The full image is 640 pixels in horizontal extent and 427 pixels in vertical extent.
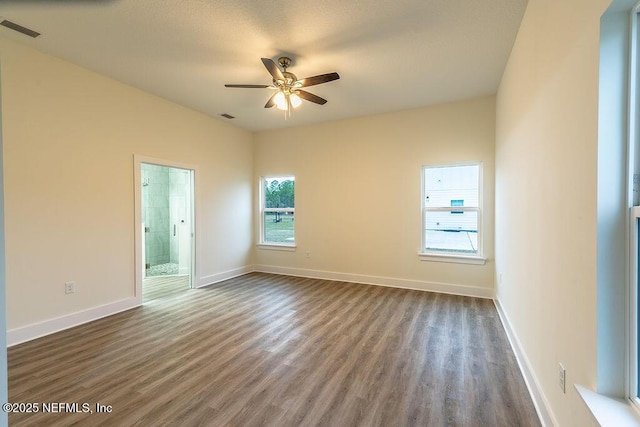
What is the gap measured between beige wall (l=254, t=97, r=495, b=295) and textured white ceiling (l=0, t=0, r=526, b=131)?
66 centimetres

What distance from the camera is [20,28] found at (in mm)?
2465

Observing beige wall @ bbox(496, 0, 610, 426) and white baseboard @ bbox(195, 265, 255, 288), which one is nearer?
beige wall @ bbox(496, 0, 610, 426)

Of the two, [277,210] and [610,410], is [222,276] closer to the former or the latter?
[277,210]

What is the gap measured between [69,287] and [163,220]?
343 centimetres

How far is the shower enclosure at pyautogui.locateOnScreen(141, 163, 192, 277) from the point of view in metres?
5.96

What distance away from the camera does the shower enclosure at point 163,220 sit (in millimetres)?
5962

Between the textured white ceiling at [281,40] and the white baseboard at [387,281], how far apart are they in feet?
9.22

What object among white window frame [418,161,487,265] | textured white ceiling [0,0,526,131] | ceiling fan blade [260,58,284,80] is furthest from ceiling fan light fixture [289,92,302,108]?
white window frame [418,161,487,265]

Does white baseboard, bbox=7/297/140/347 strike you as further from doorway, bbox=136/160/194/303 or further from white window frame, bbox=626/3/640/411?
white window frame, bbox=626/3/640/411

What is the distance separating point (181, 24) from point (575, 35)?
109 inches

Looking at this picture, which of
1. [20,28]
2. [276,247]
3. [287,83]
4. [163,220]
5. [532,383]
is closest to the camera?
[532,383]

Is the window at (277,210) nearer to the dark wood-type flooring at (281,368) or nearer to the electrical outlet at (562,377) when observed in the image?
the dark wood-type flooring at (281,368)

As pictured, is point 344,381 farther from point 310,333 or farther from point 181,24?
point 181,24

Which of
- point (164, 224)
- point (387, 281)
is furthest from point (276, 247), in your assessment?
point (164, 224)
